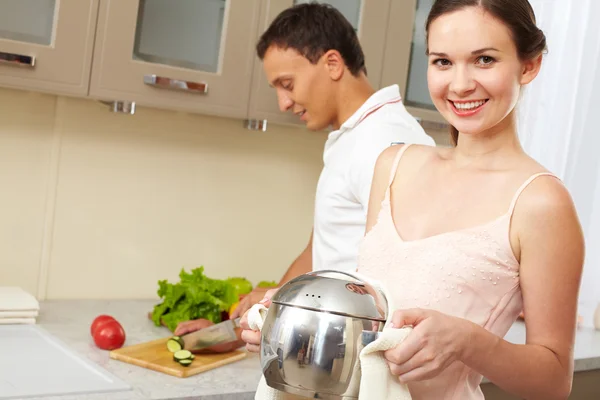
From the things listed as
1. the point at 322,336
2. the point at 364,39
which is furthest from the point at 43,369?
the point at 364,39

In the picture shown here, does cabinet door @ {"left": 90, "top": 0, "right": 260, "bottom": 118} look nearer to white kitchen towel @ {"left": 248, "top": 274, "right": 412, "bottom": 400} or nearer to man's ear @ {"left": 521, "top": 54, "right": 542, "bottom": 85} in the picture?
man's ear @ {"left": 521, "top": 54, "right": 542, "bottom": 85}

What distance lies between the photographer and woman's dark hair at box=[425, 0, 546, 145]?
1099 millimetres

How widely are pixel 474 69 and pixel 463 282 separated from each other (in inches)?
11.4

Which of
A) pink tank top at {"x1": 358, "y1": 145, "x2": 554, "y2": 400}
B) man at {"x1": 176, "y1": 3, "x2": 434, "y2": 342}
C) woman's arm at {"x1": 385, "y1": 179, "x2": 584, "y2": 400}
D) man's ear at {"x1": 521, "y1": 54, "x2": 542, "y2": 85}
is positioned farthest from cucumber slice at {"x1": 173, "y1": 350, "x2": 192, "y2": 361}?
man's ear at {"x1": 521, "y1": 54, "x2": 542, "y2": 85}

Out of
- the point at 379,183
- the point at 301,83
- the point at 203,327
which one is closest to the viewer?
the point at 379,183

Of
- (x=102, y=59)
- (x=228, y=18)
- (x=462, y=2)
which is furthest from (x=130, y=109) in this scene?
(x=462, y=2)

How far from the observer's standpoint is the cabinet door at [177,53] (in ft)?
6.07

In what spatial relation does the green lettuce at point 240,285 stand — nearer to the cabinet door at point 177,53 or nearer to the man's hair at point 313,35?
the cabinet door at point 177,53

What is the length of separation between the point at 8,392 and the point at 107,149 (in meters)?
0.97

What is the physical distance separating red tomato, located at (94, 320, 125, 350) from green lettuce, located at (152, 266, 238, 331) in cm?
24

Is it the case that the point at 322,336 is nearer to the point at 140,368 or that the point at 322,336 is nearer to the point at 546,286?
the point at 546,286

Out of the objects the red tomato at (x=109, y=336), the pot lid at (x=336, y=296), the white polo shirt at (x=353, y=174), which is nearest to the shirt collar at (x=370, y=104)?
the white polo shirt at (x=353, y=174)

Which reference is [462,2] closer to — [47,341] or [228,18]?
[228,18]

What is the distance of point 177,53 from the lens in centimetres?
196
